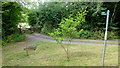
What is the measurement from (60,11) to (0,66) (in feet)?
32.4

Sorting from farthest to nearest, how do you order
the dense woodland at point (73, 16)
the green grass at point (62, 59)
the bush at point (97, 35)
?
the bush at point (97, 35)
the dense woodland at point (73, 16)
the green grass at point (62, 59)

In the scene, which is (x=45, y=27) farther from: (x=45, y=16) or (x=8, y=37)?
(x=8, y=37)

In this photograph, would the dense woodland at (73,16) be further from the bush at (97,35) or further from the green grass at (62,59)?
the green grass at (62,59)

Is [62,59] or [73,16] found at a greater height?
[73,16]

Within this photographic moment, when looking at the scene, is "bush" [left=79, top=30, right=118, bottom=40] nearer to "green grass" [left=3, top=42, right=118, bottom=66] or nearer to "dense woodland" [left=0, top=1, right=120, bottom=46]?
"dense woodland" [left=0, top=1, right=120, bottom=46]

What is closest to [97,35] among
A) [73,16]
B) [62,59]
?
[73,16]

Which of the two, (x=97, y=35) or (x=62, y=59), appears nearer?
(x=62, y=59)

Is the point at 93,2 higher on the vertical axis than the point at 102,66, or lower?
higher

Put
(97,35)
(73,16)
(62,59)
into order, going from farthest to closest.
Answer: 1. (73,16)
2. (97,35)
3. (62,59)

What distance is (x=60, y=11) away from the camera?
12133 mm

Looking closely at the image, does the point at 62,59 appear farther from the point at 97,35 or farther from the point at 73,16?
the point at 73,16

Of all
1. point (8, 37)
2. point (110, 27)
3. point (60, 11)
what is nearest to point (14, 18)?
point (8, 37)

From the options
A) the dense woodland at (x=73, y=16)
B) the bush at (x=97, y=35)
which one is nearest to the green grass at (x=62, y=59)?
the dense woodland at (x=73, y=16)

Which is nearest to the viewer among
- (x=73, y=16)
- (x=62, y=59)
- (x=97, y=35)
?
(x=62, y=59)
